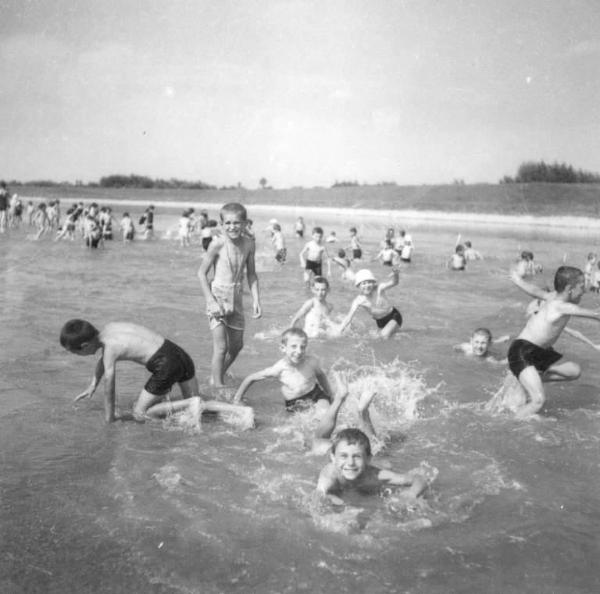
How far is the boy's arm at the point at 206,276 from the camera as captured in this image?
5889 mm

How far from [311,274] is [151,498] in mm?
10465

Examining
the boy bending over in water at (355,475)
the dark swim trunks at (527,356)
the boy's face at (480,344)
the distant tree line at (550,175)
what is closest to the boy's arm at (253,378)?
the boy bending over in water at (355,475)

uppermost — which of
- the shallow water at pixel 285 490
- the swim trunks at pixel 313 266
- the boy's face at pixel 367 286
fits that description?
the boy's face at pixel 367 286

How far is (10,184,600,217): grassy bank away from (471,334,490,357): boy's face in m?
36.7

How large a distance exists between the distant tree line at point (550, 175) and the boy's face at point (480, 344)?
49.9 metres

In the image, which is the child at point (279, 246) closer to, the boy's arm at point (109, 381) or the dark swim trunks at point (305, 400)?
the dark swim trunks at point (305, 400)

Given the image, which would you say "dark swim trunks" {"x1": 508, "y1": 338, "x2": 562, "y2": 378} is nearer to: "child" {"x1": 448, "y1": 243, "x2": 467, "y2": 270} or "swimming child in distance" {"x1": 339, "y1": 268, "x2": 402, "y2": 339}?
"swimming child in distance" {"x1": 339, "y1": 268, "x2": 402, "y2": 339}

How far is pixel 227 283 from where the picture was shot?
20.2 feet

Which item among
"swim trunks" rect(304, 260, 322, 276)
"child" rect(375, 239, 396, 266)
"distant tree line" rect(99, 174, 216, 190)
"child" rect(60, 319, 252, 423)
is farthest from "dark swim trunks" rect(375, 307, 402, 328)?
"distant tree line" rect(99, 174, 216, 190)

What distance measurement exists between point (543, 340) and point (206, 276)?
325cm

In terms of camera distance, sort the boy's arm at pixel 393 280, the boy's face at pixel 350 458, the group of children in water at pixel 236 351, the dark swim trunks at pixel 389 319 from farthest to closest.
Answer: the dark swim trunks at pixel 389 319, the boy's arm at pixel 393 280, the group of children in water at pixel 236 351, the boy's face at pixel 350 458

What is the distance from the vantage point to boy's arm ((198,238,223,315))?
19.3ft

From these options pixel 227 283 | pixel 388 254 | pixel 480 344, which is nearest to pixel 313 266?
pixel 388 254

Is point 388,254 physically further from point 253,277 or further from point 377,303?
point 253,277
